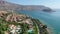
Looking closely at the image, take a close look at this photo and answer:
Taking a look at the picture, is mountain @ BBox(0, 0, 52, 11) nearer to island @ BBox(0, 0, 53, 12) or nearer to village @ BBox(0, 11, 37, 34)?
island @ BBox(0, 0, 53, 12)

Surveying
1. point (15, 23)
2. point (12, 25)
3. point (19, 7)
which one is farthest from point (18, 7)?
point (12, 25)

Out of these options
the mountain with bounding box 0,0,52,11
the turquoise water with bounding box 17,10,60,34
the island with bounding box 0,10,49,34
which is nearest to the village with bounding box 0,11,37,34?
the island with bounding box 0,10,49,34

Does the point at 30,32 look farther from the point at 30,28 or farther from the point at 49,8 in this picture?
the point at 49,8

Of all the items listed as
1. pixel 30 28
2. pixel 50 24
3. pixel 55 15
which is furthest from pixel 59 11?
pixel 30 28

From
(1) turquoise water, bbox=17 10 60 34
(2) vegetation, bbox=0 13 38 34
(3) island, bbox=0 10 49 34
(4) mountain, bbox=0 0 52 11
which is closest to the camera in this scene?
(2) vegetation, bbox=0 13 38 34

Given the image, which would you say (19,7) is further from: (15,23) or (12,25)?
(12,25)

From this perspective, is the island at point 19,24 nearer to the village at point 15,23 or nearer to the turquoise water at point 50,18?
the village at point 15,23
